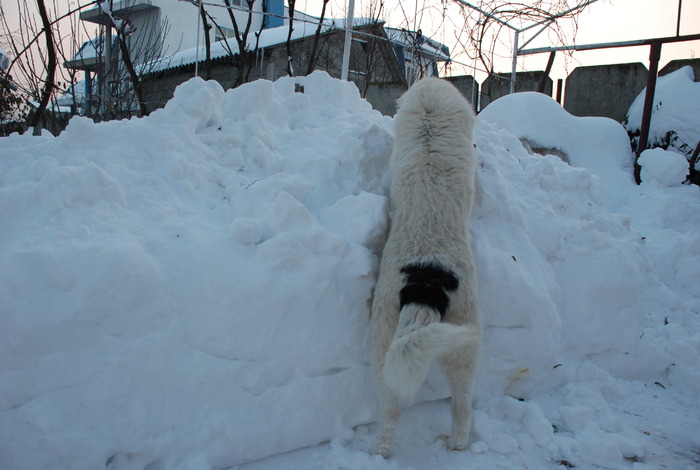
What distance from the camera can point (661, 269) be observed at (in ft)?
16.0

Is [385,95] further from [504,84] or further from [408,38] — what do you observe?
[504,84]

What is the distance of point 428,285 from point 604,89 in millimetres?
9415

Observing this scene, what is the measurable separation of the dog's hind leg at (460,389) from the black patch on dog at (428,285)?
326 millimetres

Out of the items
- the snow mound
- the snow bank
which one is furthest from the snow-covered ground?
the snow mound

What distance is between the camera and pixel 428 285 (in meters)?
2.52

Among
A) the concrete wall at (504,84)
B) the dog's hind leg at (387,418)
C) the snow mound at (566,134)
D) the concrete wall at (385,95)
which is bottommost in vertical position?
the dog's hind leg at (387,418)

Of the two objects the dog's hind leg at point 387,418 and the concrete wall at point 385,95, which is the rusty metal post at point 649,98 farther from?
the dog's hind leg at point 387,418

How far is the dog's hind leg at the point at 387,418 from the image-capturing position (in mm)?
2562

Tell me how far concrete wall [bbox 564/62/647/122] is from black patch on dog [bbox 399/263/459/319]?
905cm

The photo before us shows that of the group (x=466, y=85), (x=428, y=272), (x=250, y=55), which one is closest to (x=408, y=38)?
(x=466, y=85)

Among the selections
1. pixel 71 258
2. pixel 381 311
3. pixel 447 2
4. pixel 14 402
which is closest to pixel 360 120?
pixel 381 311

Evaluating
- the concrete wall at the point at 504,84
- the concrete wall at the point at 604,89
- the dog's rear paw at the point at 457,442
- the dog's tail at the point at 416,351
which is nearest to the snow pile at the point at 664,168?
the concrete wall at the point at 604,89

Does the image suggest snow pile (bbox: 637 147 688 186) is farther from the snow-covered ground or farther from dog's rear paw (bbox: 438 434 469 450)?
dog's rear paw (bbox: 438 434 469 450)

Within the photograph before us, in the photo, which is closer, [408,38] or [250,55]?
[250,55]
